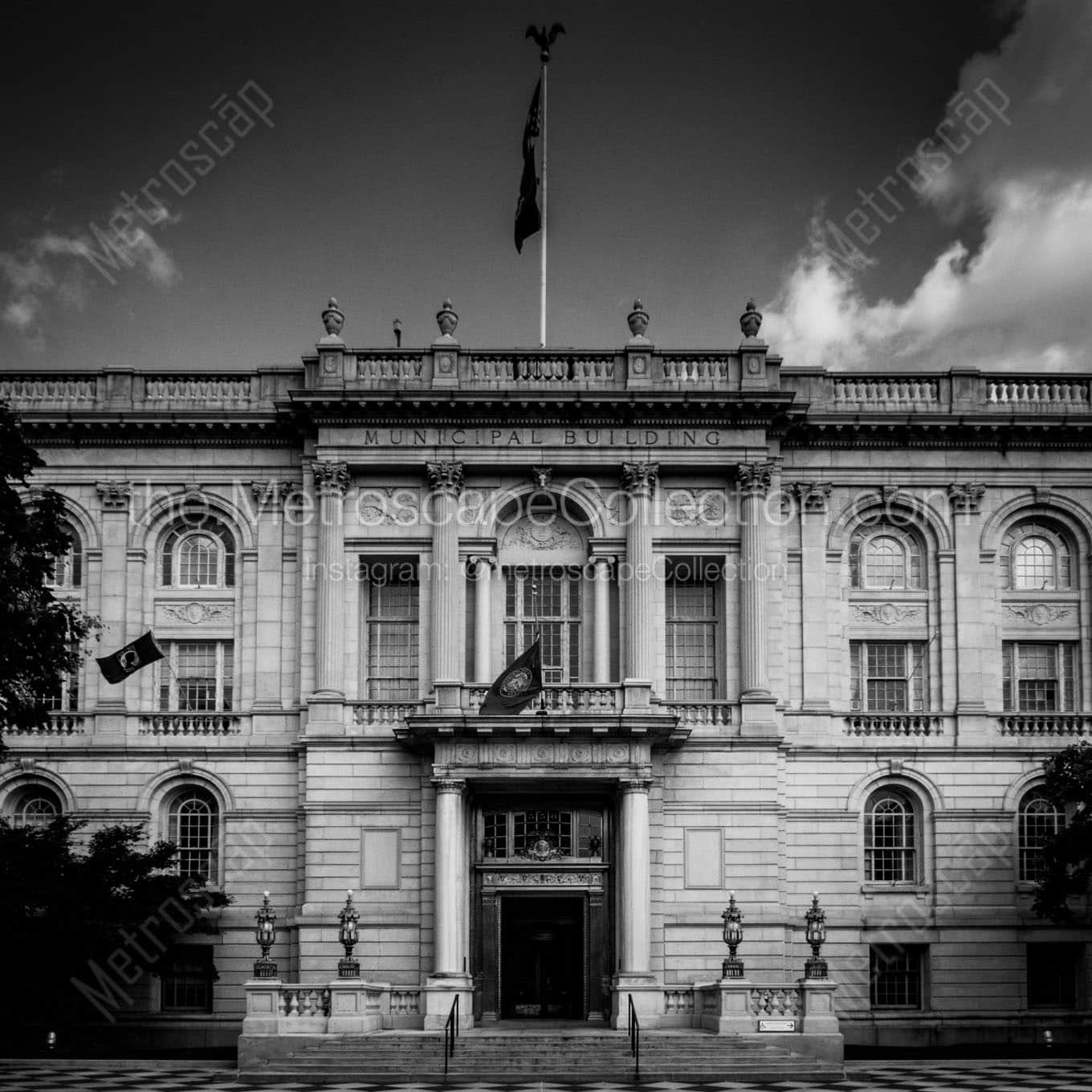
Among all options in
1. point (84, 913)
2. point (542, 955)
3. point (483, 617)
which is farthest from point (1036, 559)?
point (84, 913)

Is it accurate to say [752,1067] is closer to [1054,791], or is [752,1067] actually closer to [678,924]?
[678,924]

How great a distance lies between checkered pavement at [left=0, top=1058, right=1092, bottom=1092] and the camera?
100 ft

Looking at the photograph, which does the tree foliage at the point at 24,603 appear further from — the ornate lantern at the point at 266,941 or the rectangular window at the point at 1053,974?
the rectangular window at the point at 1053,974

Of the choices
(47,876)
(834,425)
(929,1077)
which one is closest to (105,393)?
(47,876)

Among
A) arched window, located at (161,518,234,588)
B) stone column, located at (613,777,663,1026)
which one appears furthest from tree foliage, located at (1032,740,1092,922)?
arched window, located at (161,518,234,588)

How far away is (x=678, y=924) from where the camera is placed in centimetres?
3853

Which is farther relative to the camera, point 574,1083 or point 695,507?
point 695,507

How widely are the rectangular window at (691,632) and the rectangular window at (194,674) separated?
10872 mm

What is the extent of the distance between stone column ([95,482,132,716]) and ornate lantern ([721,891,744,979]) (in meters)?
15.4

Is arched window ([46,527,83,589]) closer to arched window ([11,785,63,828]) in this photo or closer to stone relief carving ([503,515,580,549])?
arched window ([11,785,63,828])

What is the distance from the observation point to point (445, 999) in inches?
1448

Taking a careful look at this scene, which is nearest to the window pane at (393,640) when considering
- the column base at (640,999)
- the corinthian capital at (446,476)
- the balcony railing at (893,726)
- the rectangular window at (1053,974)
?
the corinthian capital at (446,476)

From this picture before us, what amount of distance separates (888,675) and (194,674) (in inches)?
679

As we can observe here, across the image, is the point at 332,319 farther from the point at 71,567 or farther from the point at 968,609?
the point at 968,609
